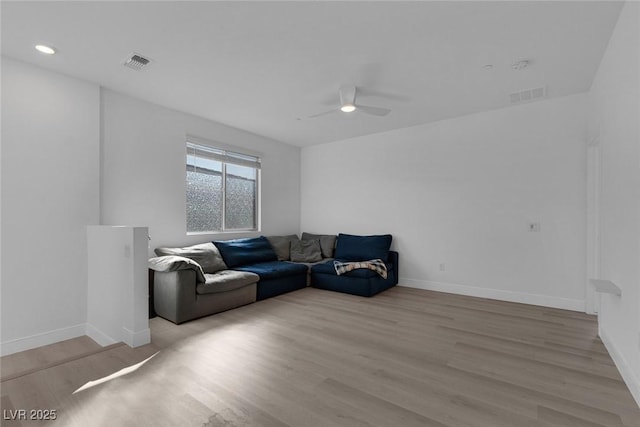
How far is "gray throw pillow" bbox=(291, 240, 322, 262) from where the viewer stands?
17.6 feet

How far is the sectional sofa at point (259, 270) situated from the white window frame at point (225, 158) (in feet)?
1.29

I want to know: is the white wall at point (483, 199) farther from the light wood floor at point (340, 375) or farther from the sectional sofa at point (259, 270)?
the light wood floor at point (340, 375)

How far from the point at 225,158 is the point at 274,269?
6.66ft

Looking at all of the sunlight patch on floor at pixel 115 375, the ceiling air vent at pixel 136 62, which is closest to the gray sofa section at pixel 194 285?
the sunlight patch on floor at pixel 115 375

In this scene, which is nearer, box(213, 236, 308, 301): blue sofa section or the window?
box(213, 236, 308, 301): blue sofa section

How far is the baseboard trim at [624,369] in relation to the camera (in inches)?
73.2

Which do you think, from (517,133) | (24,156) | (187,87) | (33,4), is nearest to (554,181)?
(517,133)

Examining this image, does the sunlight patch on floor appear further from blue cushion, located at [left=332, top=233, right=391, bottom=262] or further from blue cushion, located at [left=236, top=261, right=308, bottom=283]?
blue cushion, located at [left=332, top=233, right=391, bottom=262]

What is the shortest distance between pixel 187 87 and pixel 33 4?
1.42 m

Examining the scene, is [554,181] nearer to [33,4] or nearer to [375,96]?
[375,96]

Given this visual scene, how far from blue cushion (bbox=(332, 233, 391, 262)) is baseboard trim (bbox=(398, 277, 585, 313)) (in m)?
0.66

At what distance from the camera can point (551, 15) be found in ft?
7.15

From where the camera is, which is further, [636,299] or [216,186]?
[216,186]

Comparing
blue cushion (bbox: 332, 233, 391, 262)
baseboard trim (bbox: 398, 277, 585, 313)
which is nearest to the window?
blue cushion (bbox: 332, 233, 391, 262)
